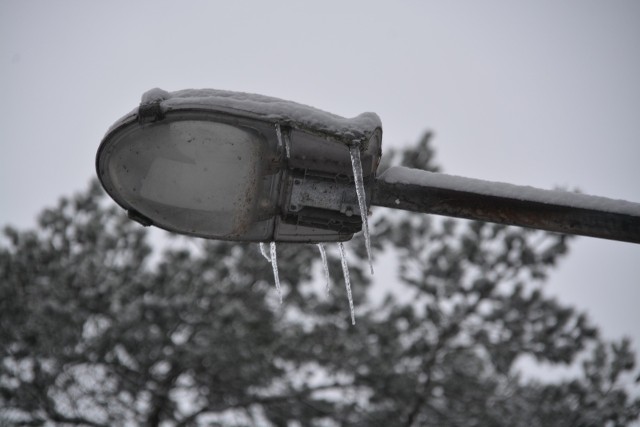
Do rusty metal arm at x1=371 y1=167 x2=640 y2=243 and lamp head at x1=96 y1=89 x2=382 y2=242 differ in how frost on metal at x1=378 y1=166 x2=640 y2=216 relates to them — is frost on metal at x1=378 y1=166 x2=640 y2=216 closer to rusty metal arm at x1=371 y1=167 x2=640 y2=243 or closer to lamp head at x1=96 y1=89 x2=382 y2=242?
rusty metal arm at x1=371 y1=167 x2=640 y2=243

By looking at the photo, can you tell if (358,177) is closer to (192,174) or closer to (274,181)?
(274,181)

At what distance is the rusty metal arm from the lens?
2.19 meters

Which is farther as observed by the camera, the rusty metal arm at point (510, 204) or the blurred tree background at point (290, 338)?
the blurred tree background at point (290, 338)

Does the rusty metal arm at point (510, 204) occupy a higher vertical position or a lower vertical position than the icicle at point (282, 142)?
lower

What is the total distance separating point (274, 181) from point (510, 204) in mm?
815

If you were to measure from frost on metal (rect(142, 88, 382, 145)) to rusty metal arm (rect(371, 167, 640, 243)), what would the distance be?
225mm

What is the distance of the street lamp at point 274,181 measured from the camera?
2.20 m

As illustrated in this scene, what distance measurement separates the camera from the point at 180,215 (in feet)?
7.89

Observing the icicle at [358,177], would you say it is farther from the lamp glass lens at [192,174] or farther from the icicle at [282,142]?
the lamp glass lens at [192,174]

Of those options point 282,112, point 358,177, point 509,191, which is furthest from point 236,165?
point 509,191

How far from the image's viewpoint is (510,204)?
2.25m

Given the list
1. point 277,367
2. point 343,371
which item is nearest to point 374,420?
point 343,371

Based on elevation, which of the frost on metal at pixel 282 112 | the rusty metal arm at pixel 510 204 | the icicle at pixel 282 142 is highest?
the frost on metal at pixel 282 112

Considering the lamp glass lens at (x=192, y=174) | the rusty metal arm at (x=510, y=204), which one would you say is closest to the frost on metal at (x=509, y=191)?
the rusty metal arm at (x=510, y=204)
